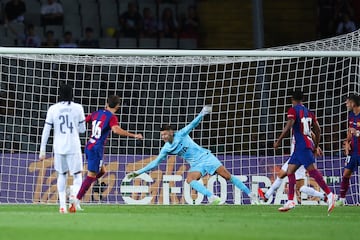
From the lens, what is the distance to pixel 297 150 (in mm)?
19562

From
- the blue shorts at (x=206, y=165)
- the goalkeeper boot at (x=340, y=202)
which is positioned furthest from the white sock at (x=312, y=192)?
the blue shorts at (x=206, y=165)

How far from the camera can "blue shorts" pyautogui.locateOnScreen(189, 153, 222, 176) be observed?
21.5 meters

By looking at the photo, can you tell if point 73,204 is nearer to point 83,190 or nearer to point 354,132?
point 83,190

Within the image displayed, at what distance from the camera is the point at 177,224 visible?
15.3m

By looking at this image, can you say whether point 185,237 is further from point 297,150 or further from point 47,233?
point 297,150

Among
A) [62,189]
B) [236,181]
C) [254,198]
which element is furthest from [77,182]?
[254,198]

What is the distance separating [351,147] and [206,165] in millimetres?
2655

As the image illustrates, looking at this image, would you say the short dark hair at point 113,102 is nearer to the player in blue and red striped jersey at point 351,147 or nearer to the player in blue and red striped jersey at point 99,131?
the player in blue and red striped jersey at point 99,131

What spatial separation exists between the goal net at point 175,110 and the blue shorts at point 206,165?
6.08ft

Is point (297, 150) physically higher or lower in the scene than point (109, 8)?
lower

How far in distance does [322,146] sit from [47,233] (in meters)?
11.5

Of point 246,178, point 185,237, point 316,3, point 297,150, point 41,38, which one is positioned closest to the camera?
point 185,237

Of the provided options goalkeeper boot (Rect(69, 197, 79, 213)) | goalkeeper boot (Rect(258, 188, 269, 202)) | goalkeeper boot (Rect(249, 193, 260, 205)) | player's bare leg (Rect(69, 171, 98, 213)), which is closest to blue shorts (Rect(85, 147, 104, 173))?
player's bare leg (Rect(69, 171, 98, 213))

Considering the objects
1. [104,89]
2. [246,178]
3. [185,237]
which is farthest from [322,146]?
[185,237]
